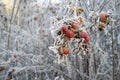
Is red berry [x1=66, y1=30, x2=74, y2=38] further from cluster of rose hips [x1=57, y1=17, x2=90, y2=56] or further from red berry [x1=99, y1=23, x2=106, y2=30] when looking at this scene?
red berry [x1=99, y1=23, x2=106, y2=30]

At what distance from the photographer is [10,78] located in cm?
311

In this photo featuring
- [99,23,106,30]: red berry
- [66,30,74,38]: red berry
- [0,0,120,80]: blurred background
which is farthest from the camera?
[0,0,120,80]: blurred background

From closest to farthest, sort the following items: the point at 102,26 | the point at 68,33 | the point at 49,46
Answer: the point at 68,33 → the point at 102,26 → the point at 49,46

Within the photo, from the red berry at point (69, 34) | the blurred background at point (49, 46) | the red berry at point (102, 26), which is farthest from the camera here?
the blurred background at point (49, 46)

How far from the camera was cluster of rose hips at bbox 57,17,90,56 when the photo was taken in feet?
4.68

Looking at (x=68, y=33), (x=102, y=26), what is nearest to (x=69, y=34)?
(x=68, y=33)

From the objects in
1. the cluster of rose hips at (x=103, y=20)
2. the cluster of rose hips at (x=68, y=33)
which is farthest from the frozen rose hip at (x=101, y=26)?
the cluster of rose hips at (x=68, y=33)

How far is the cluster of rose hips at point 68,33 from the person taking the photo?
1427 mm

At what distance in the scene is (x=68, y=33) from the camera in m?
1.42

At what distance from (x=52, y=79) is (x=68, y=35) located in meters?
1.72

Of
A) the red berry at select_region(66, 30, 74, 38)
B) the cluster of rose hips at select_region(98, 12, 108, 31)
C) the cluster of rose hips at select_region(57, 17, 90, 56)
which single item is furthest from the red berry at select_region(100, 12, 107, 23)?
the red berry at select_region(66, 30, 74, 38)

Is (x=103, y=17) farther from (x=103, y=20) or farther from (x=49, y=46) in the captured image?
(x=49, y=46)

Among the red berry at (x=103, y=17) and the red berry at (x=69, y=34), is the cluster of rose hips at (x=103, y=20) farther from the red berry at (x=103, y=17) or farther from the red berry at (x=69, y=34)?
the red berry at (x=69, y=34)

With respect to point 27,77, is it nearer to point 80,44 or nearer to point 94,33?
point 94,33
